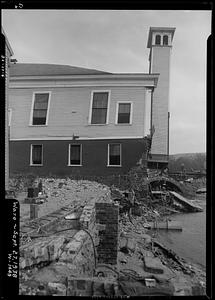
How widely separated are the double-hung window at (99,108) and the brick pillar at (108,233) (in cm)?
55

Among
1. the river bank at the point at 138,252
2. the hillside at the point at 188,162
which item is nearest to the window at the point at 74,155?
the river bank at the point at 138,252

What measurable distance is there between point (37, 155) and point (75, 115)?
37 centimetres

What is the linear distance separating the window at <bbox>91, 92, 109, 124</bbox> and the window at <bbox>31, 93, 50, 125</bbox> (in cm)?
31

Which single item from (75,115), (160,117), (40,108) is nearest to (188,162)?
(160,117)

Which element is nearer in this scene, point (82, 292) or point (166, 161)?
point (82, 292)

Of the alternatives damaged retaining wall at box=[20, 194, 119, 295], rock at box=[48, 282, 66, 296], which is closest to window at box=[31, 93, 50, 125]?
damaged retaining wall at box=[20, 194, 119, 295]

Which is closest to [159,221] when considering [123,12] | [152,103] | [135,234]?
[135,234]

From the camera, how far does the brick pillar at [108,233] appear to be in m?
1.90

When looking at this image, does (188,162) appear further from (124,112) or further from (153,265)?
(153,265)

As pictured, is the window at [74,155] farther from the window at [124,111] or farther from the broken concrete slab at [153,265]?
the broken concrete slab at [153,265]

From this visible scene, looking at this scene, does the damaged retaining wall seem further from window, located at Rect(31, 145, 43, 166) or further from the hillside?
the hillside

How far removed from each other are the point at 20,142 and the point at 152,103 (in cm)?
92

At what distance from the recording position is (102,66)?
193cm

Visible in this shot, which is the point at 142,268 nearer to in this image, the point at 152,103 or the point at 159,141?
the point at 159,141
